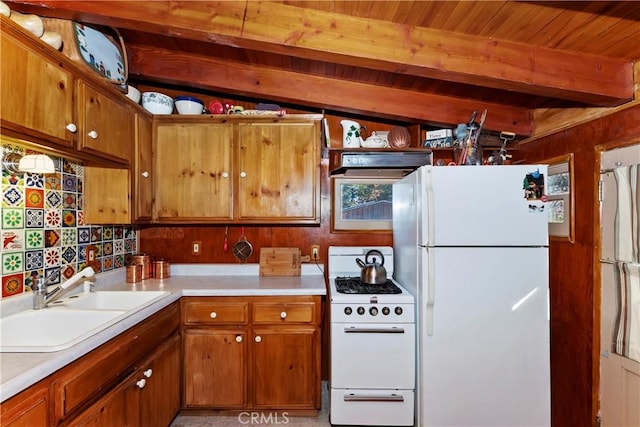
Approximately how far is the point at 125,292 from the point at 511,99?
3.00m

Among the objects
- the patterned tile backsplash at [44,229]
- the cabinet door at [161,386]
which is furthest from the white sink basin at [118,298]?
the cabinet door at [161,386]

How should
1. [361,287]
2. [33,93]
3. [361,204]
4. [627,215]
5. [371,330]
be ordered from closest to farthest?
[33,93]
[627,215]
[371,330]
[361,287]
[361,204]

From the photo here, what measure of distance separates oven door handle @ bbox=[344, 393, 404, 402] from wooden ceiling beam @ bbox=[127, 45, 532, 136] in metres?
1.98

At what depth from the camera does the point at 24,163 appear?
59.3 inches

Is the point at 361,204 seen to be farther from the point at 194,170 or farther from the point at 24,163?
the point at 24,163

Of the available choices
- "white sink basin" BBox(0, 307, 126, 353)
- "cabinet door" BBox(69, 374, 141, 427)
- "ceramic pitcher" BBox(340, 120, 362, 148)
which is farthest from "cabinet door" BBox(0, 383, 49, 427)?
"ceramic pitcher" BBox(340, 120, 362, 148)

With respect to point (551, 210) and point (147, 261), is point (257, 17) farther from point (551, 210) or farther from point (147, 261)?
point (551, 210)

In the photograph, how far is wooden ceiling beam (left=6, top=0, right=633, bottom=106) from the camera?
4.84 feet

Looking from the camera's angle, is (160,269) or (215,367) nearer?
(215,367)

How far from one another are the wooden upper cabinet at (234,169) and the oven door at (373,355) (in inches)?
37.3

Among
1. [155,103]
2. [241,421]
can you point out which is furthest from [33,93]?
[241,421]

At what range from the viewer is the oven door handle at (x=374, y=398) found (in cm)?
194

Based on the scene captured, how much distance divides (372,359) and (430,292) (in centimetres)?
60

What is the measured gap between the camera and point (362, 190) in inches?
106
